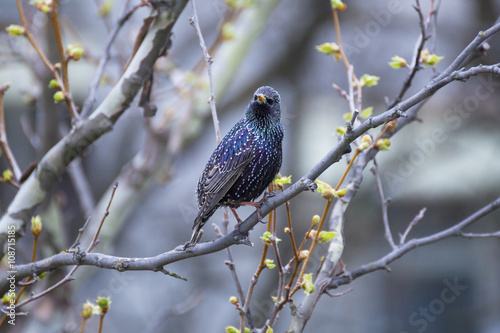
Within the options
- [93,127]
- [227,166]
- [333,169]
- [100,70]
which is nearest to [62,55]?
[100,70]

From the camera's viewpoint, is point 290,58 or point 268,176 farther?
point 290,58

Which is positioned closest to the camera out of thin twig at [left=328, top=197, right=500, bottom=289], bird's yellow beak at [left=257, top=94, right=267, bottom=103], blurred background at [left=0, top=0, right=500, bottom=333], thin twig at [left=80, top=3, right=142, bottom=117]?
bird's yellow beak at [left=257, top=94, right=267, bottom=103]

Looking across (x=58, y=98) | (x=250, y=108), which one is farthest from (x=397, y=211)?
(x=58, y=98)

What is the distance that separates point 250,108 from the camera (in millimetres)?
2361

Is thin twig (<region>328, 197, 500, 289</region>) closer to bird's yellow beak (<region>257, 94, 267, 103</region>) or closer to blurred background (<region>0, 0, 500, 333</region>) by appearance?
bird's yellow beak (<region>257, 94, 267, 103</region>)

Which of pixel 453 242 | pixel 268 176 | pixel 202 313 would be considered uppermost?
pixel 453 242

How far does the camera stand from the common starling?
2.24 meters

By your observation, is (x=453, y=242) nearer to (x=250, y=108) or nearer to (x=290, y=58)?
(x=290, y=58)

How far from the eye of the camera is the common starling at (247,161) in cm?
224

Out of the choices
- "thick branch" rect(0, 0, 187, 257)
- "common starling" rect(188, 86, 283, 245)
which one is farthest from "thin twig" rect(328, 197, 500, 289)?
"thick branch" rect(0, 0, 187, 257)

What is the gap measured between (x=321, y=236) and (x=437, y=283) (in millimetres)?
4008

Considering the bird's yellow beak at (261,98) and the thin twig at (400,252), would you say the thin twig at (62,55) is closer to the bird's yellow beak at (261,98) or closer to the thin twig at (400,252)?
the bird's yellow beak at (261,98)

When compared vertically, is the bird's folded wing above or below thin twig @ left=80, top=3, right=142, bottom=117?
below

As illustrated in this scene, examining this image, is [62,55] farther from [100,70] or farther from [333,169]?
[333,169]
